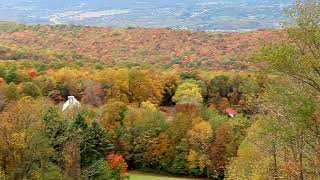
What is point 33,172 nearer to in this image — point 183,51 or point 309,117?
point 309,117

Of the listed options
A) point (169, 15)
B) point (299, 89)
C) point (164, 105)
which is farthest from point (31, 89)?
point (169, 15)

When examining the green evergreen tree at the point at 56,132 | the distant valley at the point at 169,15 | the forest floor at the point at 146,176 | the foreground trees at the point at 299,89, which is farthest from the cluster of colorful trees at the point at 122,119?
the distant valley at the point at 169,15

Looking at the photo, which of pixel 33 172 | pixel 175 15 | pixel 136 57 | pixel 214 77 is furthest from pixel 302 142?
pixel 175 15

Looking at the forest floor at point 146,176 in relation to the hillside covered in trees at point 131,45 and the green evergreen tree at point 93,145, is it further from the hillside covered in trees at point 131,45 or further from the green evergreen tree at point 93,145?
the hillside covered in trees at point 131,45

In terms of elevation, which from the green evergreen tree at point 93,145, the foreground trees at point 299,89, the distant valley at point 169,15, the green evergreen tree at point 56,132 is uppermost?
the foreground trees at point 299,89

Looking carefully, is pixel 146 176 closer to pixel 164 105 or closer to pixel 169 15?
pixel 164 105

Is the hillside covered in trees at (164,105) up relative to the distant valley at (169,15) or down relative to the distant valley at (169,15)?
up

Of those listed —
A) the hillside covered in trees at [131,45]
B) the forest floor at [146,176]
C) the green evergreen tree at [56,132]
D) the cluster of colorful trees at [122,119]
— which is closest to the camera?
the cluster of colorful trees at [122,119]

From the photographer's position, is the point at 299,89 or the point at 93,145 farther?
the point at 93,145

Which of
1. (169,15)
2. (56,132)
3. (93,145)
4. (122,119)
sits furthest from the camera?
(169,15)
